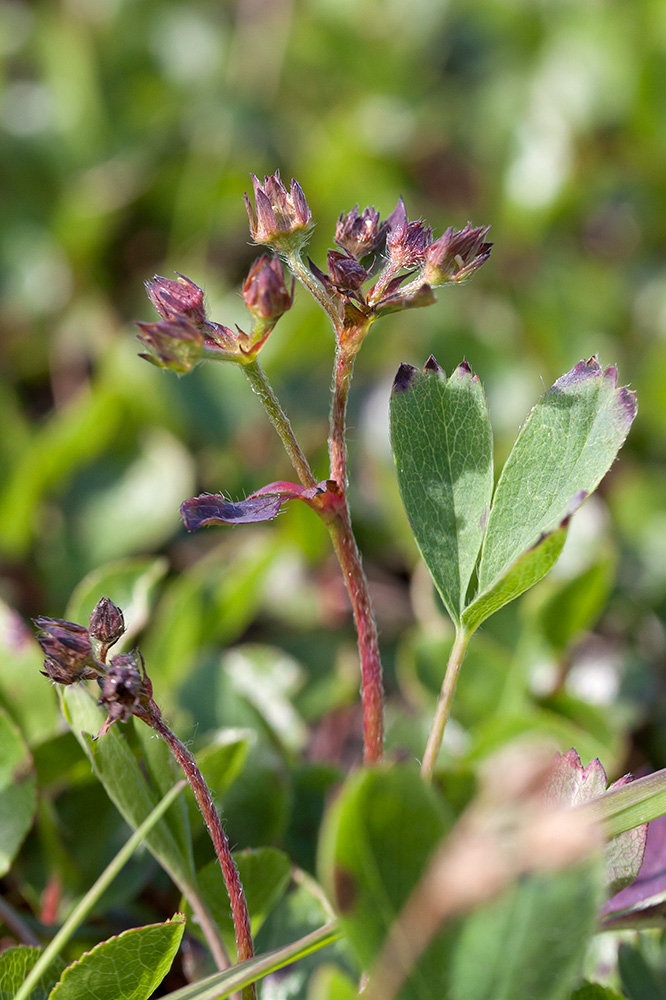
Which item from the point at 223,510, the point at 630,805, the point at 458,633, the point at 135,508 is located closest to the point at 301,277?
the point at 223,510

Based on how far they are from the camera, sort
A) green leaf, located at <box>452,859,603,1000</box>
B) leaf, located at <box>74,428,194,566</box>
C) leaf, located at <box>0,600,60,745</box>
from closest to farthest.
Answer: green leaf, located at <box>452,859,603,1000</box> → leaf, located at <box>0,600,60,745</box> → leaf, located at <box>74,428,194,566</box>

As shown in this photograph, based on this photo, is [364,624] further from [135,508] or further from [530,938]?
[135,508]

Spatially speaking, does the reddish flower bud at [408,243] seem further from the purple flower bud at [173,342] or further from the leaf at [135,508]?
the leaf at [135,508]

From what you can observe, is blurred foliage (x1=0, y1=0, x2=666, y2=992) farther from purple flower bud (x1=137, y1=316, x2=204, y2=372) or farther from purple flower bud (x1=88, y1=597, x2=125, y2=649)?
purple flower bud (x1=137, y1=316, x2=204, y2=372)

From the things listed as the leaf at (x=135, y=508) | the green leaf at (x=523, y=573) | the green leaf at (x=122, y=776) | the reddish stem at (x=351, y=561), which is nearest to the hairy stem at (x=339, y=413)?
the reddish stem at (x=351, y=561)

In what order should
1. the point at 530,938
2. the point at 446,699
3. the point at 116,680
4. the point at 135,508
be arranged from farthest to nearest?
the point at 135,508 < the point at 446,699 < the point at 116,680 < the point at 530,938

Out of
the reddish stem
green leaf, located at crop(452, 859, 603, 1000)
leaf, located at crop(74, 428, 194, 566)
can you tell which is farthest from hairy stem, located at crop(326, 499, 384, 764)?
leaf, located at crop(74, 428, 194, 566)

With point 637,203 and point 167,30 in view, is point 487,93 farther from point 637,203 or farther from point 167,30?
point 167,30
